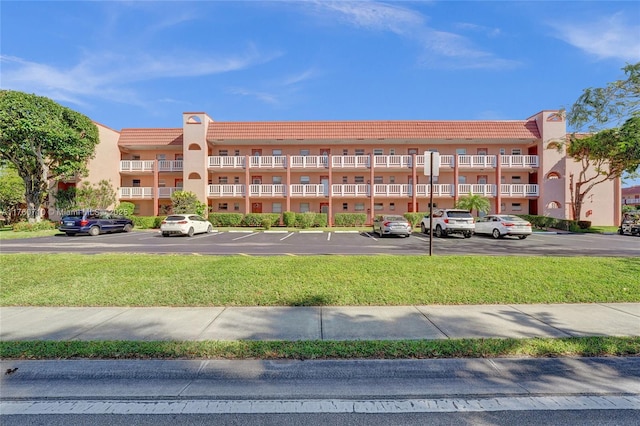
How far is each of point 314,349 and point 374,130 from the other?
2904 cm

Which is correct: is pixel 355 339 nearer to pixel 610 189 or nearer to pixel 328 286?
pixel 328 286

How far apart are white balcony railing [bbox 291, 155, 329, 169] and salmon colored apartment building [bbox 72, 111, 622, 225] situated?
101mm

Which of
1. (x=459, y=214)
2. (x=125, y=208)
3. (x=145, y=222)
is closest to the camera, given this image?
(x=459, y=214)

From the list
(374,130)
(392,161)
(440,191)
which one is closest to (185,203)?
(374,130)

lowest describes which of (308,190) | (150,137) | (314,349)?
(314,349)

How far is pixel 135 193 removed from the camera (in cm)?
3092

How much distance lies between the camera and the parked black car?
1909 cm

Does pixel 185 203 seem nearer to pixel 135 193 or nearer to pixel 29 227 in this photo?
pixel 135 193

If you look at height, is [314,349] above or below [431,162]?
below

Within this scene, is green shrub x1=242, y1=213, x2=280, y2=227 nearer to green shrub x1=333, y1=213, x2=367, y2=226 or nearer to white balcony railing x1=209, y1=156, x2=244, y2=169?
white balcony railing x1=209, y1=156, x2=244, y2=169

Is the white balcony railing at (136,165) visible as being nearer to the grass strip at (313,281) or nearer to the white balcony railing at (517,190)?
the grass strip at (313,281)

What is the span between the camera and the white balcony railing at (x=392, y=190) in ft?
99.2

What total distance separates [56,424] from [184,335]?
1.87 m

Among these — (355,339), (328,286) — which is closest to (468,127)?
(328,286)
